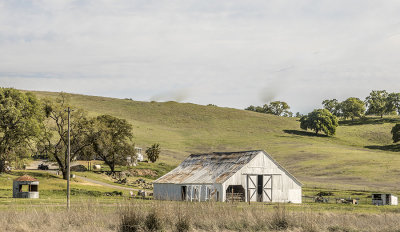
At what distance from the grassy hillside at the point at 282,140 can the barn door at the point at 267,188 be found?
64.4ft

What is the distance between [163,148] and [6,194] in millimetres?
71024

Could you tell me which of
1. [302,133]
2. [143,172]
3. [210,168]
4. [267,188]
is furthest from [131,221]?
[302,133]

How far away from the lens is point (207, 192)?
61.0 metres

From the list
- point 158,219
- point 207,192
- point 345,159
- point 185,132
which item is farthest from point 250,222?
point 185,132

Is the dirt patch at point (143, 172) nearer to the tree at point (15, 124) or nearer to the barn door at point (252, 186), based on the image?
the tree at point (15, 124)

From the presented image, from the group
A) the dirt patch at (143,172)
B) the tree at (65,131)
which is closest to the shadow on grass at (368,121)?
the dirt patch at (143,172)

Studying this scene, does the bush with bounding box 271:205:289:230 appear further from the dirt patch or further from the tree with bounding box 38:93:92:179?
the dirt patch

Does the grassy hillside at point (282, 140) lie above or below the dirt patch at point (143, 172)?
above

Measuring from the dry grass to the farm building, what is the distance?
30.3 m

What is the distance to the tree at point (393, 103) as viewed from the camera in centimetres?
19523

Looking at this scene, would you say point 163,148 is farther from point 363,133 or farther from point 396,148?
point 363,133

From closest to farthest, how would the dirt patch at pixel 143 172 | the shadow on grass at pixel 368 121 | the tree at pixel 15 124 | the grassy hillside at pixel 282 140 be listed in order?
1. the tree at pixel 15 124
2. the grassy hillside at pixel 282 140
3. the dirt patch at pixel 143 172
4. the shadow on grass at pixel 368 121

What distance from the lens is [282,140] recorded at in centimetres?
14788

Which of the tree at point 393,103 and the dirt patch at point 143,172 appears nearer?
the dirt patch at point 143,172
